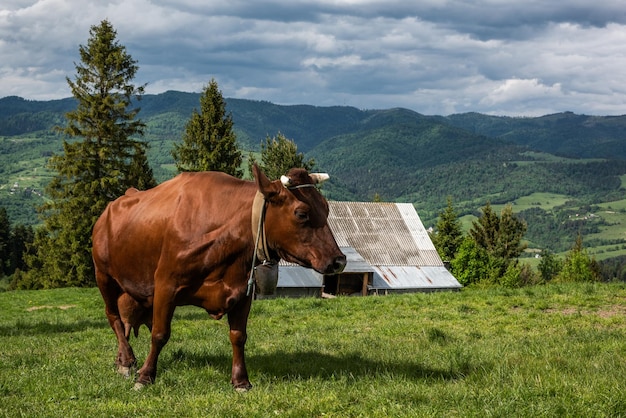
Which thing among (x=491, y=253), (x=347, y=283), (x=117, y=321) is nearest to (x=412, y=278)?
(x=347, y=283)

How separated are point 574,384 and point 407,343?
5103mm

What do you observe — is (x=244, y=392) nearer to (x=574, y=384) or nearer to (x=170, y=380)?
(x=170, y=380)

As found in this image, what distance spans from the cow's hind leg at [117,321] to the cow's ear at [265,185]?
10.4 feet

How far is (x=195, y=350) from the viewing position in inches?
396

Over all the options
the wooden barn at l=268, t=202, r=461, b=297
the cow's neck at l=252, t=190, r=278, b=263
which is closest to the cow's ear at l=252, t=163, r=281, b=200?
the cow's neck at l=252, t=190, r=278, b=263

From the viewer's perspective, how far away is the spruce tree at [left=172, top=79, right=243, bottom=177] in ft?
187

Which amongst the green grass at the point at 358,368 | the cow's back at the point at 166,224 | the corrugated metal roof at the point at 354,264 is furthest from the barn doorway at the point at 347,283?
the cow's back at the point at 166,224

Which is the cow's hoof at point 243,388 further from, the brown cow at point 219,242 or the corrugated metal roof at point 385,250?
the corrugated metal roof at point 385,250

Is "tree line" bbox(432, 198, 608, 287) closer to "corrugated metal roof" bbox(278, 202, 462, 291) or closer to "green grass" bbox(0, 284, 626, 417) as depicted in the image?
"corrugated metal roof" bbox(278, 202, 462, 291)

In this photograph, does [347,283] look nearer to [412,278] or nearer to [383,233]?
[412,278]

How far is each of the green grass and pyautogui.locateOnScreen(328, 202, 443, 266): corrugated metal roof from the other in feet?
106

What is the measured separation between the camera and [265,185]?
6.78 meters

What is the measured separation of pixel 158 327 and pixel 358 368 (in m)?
2.96

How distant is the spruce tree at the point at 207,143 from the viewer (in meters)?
56.9
